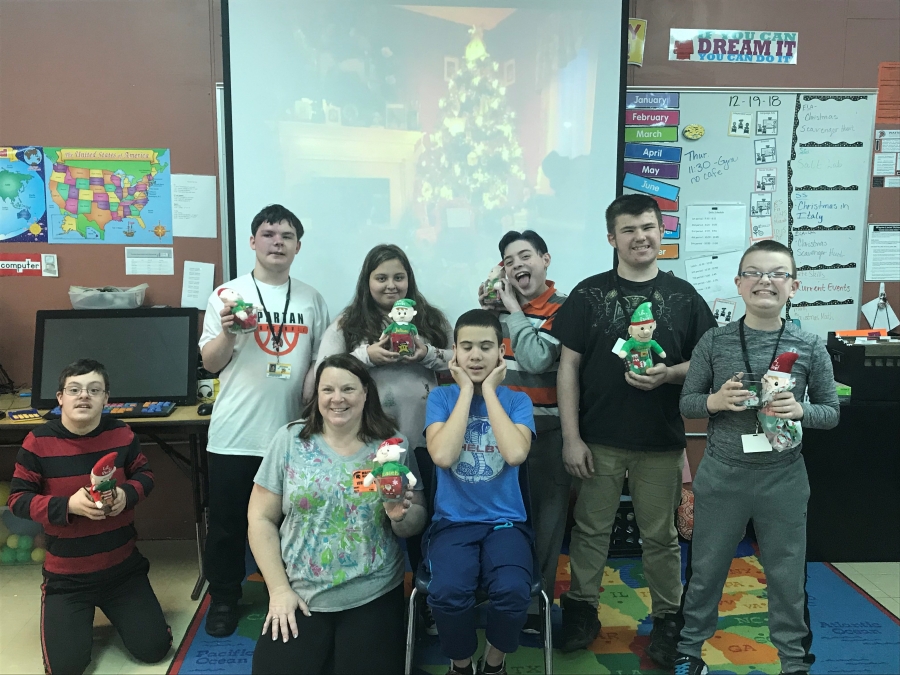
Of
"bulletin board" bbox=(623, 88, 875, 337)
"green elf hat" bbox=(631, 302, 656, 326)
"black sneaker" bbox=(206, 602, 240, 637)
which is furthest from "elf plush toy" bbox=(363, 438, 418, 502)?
"bulletin board" bbox=(623, 88, 875, 337)

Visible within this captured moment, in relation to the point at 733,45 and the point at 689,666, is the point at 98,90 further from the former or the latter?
the point at 689,666

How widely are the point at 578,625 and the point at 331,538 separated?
1.01 metres

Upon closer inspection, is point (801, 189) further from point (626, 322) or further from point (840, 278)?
point (626, 322)

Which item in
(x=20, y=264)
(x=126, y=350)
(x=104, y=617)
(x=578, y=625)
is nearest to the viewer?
(x=578, y=625)

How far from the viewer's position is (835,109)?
125 inches

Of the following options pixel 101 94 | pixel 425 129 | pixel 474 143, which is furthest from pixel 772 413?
pixel 101 94

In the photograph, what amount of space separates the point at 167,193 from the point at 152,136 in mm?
288

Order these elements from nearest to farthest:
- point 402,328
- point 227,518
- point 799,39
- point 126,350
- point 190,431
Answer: point 402,328
point 227,518
point 190,431
point 126,350
point 799,39

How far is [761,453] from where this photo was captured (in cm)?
183

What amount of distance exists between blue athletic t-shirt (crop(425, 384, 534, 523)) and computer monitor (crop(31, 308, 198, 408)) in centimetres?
139

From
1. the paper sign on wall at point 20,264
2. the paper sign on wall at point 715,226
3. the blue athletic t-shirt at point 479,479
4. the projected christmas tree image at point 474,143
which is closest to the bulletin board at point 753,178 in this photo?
the paper sign on wall at point 715,226

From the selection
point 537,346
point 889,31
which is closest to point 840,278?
point 889,31

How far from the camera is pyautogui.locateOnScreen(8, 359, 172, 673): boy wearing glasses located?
207 cm

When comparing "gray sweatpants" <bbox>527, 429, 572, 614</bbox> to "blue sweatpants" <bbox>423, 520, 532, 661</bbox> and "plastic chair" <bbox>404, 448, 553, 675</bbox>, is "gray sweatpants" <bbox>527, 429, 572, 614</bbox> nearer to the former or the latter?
"plastic chair" <bbox>404, 448, 553, 675</bbox>
